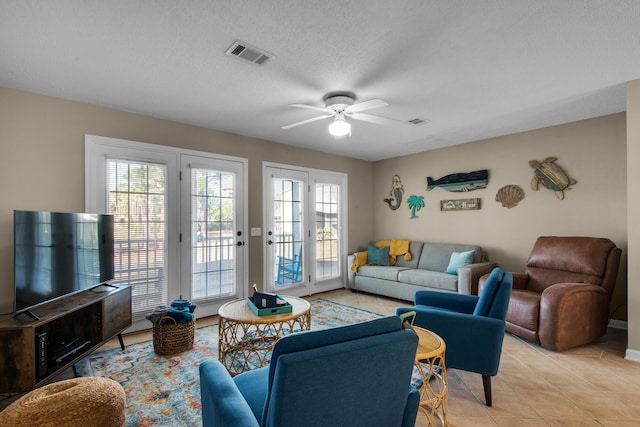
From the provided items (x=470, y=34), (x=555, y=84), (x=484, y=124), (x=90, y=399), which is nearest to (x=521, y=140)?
(x=484, y=124)

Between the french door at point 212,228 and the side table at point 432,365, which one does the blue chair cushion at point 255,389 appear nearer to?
the side table at point 432,365

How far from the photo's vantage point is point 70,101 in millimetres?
3229

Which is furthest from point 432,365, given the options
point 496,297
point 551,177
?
point 551,177

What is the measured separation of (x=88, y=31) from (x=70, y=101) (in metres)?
1.55

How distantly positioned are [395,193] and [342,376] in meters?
5.26

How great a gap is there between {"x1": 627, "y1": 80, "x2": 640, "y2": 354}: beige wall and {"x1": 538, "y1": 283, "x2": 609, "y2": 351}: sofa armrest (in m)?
0.28

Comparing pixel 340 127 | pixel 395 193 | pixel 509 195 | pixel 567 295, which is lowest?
pixel 567 295

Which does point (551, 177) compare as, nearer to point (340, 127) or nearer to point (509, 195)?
point (509, 195)

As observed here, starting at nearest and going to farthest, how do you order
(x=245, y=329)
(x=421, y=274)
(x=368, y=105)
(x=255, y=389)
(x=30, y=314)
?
(x=255, y=389) < (x=30, y=314) < (x=245, y=329) < (x=368, y=105) < (x=421, y=274)

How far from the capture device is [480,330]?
2.17m

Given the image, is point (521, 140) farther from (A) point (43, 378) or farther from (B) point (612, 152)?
(A) point (43, 378)

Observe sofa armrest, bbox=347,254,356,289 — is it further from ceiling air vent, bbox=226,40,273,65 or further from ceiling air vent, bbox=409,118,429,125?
ceiling air vent, bbox=226,40,273,65

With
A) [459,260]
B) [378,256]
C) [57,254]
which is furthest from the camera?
[378,256]

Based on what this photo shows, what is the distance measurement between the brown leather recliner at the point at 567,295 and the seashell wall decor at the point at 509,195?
83 cm
